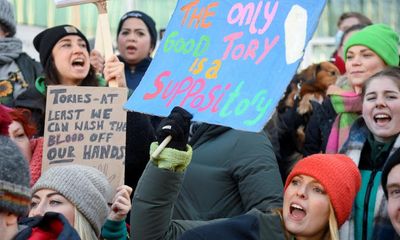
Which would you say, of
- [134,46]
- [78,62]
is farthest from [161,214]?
[134,46]

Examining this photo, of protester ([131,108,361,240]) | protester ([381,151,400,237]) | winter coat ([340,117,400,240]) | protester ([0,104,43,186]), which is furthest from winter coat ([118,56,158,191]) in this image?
protester ([381,151,400,237])

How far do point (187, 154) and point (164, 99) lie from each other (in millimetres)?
444

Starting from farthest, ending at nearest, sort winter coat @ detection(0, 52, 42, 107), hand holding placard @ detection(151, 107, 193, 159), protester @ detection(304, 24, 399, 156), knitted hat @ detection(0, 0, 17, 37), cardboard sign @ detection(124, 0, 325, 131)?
knitted hat @ detection(0, 0, 17, 37), winter coat @ detection(0, 52, 42, 107), protester @ detection(304, 24, 399, 156), cardboard sign @ detection(124, 0, 325, 131), hand holding placard @ detection(151, 107, 193, 159)

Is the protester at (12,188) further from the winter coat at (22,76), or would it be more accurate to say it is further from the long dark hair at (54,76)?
the winter coat at (22,76)

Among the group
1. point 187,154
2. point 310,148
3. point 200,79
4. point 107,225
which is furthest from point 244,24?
point 310,148

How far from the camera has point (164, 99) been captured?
4.57 meters

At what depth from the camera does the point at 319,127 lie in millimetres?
6578

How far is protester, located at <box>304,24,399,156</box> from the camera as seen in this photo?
601 centimetres

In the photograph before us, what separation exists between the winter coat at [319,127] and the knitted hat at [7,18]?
215 centimetres

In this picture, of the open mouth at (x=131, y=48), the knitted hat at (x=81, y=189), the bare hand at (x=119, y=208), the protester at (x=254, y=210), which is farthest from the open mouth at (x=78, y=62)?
the protester at (x=254, y=210)

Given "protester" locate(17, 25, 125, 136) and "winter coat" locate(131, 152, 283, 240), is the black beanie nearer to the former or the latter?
"winter coat" locate(131, 152, 283, 240)

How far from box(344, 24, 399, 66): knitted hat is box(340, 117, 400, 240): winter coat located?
104 centimetres

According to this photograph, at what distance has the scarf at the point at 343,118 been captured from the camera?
19.4 ft

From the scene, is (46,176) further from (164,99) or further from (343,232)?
(343,232)
